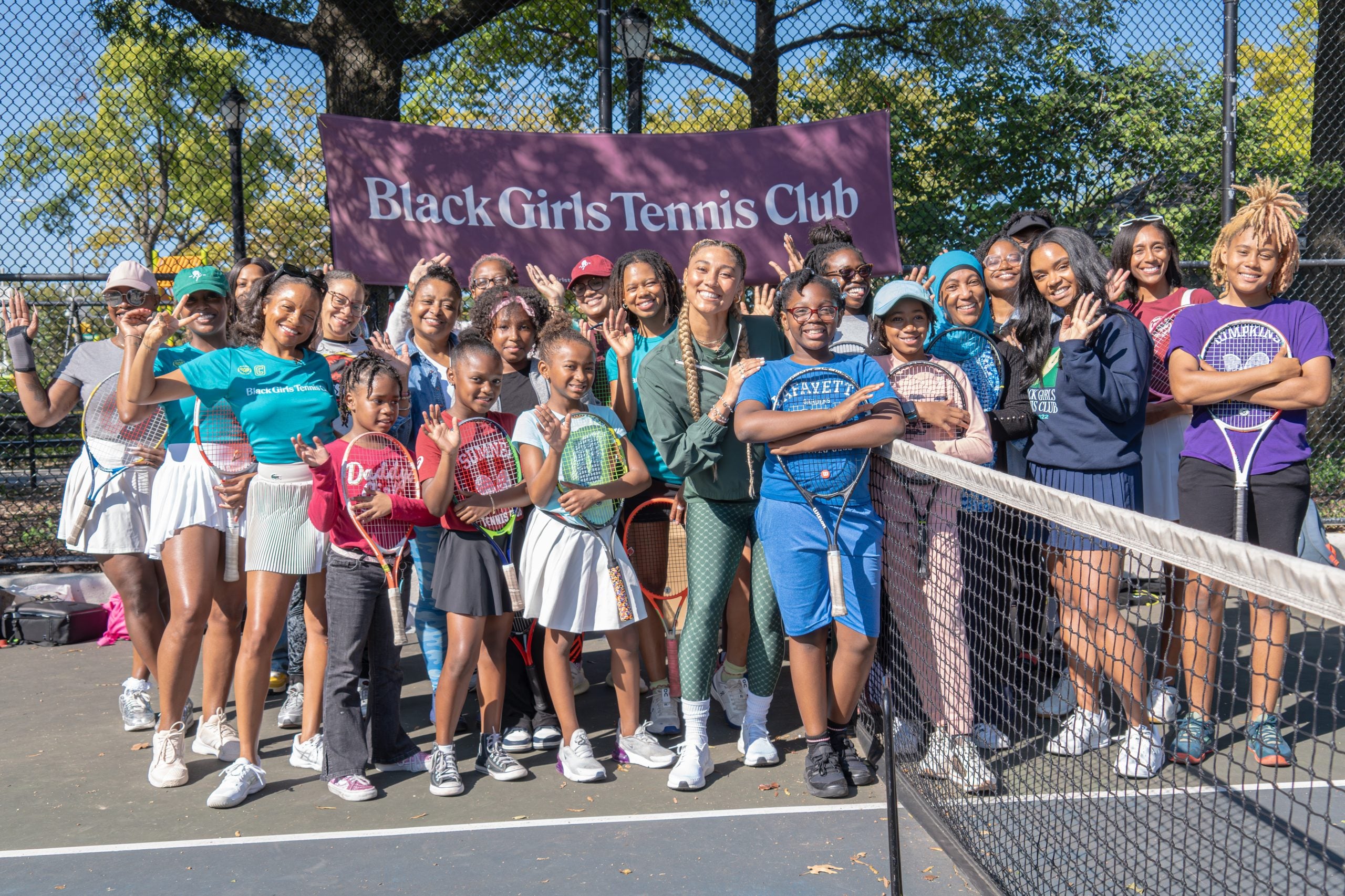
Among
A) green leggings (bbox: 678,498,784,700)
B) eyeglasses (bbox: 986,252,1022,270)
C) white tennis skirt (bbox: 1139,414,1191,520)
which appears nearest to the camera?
green leggings (bbox: 678,498,784,700)

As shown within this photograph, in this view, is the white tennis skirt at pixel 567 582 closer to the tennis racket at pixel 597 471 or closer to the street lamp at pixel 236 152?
the tennis racket at pixel 597 471

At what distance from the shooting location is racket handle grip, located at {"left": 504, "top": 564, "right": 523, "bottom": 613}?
415 centimetres

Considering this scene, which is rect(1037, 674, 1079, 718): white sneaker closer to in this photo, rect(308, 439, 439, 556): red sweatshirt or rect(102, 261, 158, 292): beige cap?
rect(308, 439, 439, 556): red sweatshirt

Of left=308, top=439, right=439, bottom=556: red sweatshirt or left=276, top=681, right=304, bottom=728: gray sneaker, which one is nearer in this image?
left=308, top=439, right=439, bottom=556: red sweatshirt

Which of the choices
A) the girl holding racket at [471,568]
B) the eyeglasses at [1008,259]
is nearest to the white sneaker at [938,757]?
the girl holding racket at [471,568]

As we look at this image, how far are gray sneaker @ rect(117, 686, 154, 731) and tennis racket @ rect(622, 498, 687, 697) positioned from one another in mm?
2305

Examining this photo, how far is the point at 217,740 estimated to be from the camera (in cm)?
442

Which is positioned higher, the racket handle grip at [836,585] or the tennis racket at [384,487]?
the tennis racket at [384,487]

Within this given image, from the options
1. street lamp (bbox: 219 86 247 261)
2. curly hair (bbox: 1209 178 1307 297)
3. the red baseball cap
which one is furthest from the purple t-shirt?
street lamp (bbox: 219 86 247 261)

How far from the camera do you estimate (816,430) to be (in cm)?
403

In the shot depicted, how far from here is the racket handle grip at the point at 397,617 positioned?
12.8 ft

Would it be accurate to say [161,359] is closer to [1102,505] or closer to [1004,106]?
[1102,505]

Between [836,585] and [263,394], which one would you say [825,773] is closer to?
[836,585]

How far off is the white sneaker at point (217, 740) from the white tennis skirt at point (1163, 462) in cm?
401
